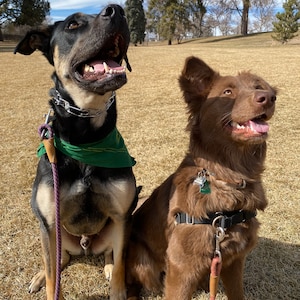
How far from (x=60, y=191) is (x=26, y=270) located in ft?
4.00

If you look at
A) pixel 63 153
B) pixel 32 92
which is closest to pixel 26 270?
pixel 63 153

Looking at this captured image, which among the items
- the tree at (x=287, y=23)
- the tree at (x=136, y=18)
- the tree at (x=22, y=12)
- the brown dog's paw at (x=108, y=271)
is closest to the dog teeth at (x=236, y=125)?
the brown dog's paw at (x=108, y=271)

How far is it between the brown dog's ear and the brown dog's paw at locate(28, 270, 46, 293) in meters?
2.00

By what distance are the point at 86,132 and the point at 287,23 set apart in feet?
113

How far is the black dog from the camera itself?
7.74 feet

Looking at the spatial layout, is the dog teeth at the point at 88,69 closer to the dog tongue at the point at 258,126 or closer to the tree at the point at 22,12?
the dog tongue at the point at 258,126

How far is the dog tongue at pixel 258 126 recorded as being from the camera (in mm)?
2209

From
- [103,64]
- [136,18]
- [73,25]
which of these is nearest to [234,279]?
[103,64]

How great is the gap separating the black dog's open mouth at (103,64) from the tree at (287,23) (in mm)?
33558

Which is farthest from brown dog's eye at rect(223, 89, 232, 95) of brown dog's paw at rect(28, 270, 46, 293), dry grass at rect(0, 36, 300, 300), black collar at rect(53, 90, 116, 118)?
brown dog's paw at rect(28, 270, 46, 293)

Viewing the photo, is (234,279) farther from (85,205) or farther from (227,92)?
(227,92)

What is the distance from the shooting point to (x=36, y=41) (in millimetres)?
2752

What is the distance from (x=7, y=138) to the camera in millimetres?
7000

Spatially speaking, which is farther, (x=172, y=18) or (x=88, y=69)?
(x=172, y=18)
